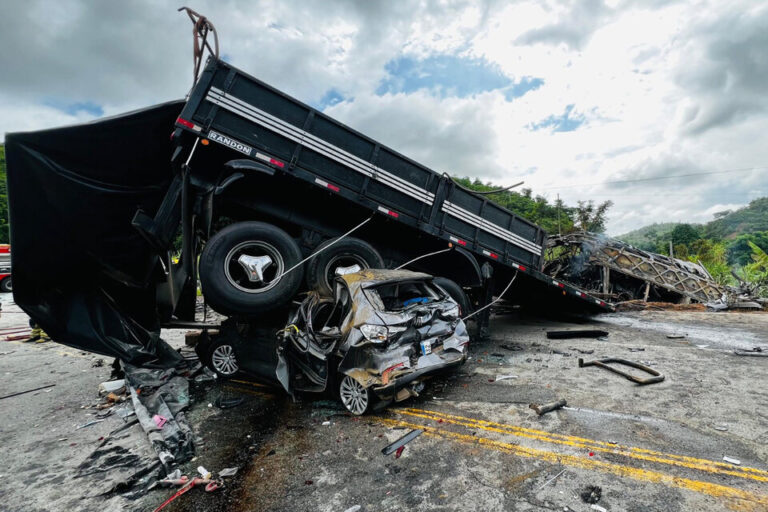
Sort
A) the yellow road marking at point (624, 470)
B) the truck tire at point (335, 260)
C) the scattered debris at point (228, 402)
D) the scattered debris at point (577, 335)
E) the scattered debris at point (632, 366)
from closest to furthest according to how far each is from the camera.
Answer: the yellow road marking at point (624, 470)
the scattered debris at point (632, 366)
the scattered debris at point (228, 402)
the truck tire at point (335, 260)
the scattered debris at point (577, 335)

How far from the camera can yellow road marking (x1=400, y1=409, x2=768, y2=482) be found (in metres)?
2.50

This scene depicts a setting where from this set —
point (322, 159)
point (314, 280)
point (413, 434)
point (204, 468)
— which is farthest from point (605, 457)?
point (322, 159)

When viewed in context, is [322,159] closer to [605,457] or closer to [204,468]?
[204,468]

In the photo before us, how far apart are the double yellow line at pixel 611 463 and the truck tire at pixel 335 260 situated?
7.59ft

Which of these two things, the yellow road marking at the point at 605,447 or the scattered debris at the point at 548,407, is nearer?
the yellow road marking at the point at 605,447

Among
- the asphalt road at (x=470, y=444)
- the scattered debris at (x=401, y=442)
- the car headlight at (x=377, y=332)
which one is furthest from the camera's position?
the car headlight at (x=377, y=332)

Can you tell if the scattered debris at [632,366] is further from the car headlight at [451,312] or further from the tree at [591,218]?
the tree at [591,218]

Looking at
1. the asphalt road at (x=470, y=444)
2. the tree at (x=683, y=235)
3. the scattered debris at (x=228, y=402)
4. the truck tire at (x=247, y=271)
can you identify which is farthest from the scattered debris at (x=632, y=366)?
the tree at (x=683, y=235)

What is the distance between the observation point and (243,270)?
4887 millimetres

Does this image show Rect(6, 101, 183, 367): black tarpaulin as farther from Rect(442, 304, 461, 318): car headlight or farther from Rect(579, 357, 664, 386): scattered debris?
Rect(579, 357, 664, 386): scattered debris

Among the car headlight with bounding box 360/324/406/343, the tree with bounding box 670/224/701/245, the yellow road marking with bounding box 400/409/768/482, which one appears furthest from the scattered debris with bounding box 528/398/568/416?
the tree with bounding box 670/224/701/245

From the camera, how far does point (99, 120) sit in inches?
174

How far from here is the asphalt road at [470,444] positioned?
7.99 ft

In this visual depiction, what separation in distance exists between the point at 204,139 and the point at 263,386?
339 centimetres
